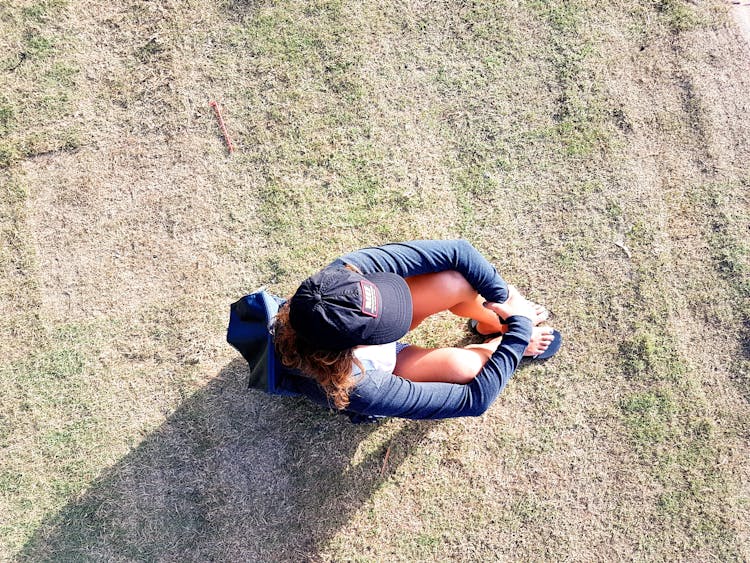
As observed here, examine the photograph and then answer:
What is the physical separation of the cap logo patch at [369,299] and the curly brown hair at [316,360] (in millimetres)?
187

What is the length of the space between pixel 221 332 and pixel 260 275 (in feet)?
1.38

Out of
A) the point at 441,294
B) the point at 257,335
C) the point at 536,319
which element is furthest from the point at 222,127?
the point at 536,319

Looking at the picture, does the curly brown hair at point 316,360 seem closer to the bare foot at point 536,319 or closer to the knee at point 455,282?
the knee at point 455,282

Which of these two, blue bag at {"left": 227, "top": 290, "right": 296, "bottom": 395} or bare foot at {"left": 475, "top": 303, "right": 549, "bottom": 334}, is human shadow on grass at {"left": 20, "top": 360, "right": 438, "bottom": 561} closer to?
bare foot at {"left": 475, "top": 303, "right": 549, "bottom": 334}

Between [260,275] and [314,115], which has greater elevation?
[314,115]

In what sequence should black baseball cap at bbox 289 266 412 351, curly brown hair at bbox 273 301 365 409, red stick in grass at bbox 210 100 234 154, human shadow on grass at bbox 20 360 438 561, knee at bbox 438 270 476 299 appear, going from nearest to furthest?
1. black baseball cap at bbox 289 266 412 351
2. curly brown hair at bbox 273 301 365 409
3. knee at bbox 438 270 476 299
4. human shadow on grass at bbox 20 360 438 561
5. red stick in grass at bbox 210 100 234 154

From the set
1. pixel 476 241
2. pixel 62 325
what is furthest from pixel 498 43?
pixel 62 325

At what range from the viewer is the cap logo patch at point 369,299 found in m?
2.07

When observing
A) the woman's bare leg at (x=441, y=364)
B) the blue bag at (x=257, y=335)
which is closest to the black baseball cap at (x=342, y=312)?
the blue bag at (x=257, y=335)

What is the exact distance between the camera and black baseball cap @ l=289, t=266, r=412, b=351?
6.62ft

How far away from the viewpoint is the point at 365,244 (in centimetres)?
354

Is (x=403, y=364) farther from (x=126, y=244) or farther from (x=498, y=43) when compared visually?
(x=498, y=43)

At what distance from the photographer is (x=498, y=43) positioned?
12.3 ft

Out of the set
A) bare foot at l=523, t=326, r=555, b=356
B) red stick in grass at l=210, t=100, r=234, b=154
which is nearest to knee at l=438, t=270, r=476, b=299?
bare foot at l=523, t=326, r=555, b=356
